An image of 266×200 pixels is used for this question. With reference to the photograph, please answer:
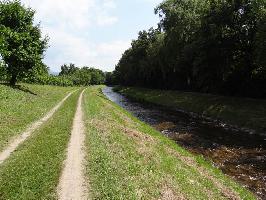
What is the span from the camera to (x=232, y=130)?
42594mm

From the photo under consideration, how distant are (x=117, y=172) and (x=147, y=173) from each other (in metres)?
1.64

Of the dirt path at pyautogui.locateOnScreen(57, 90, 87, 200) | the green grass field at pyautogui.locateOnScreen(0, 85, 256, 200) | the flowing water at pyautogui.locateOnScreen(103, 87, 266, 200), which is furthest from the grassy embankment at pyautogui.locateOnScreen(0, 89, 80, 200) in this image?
the flowing water at pyautogui.locateOnScreen(103, 87, 266, 200)

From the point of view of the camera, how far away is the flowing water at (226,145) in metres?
23.2

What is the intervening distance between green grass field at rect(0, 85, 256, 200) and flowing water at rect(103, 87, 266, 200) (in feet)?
6.21

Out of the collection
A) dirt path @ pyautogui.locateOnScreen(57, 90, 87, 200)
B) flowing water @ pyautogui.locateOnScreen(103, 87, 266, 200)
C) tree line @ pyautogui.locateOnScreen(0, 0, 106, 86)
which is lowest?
flowing water @ pyautogui.locateOnScreen(103, 87, 266, 200)

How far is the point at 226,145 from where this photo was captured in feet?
108

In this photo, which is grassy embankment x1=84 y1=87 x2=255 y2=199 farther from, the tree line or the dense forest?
the tree line

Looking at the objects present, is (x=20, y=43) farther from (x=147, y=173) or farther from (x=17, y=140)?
(x=147, y=173)

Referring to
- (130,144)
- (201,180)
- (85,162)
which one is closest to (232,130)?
(130,144)

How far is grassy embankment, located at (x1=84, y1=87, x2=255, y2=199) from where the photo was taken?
52.1ft

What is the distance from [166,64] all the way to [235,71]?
30193mm

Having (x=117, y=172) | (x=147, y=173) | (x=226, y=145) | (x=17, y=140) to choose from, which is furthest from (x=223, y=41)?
(x=117, y=172)

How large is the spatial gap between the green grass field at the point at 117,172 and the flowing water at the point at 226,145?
1892 millimetres

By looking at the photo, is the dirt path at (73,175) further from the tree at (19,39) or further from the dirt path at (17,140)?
the tree at (19,39)
